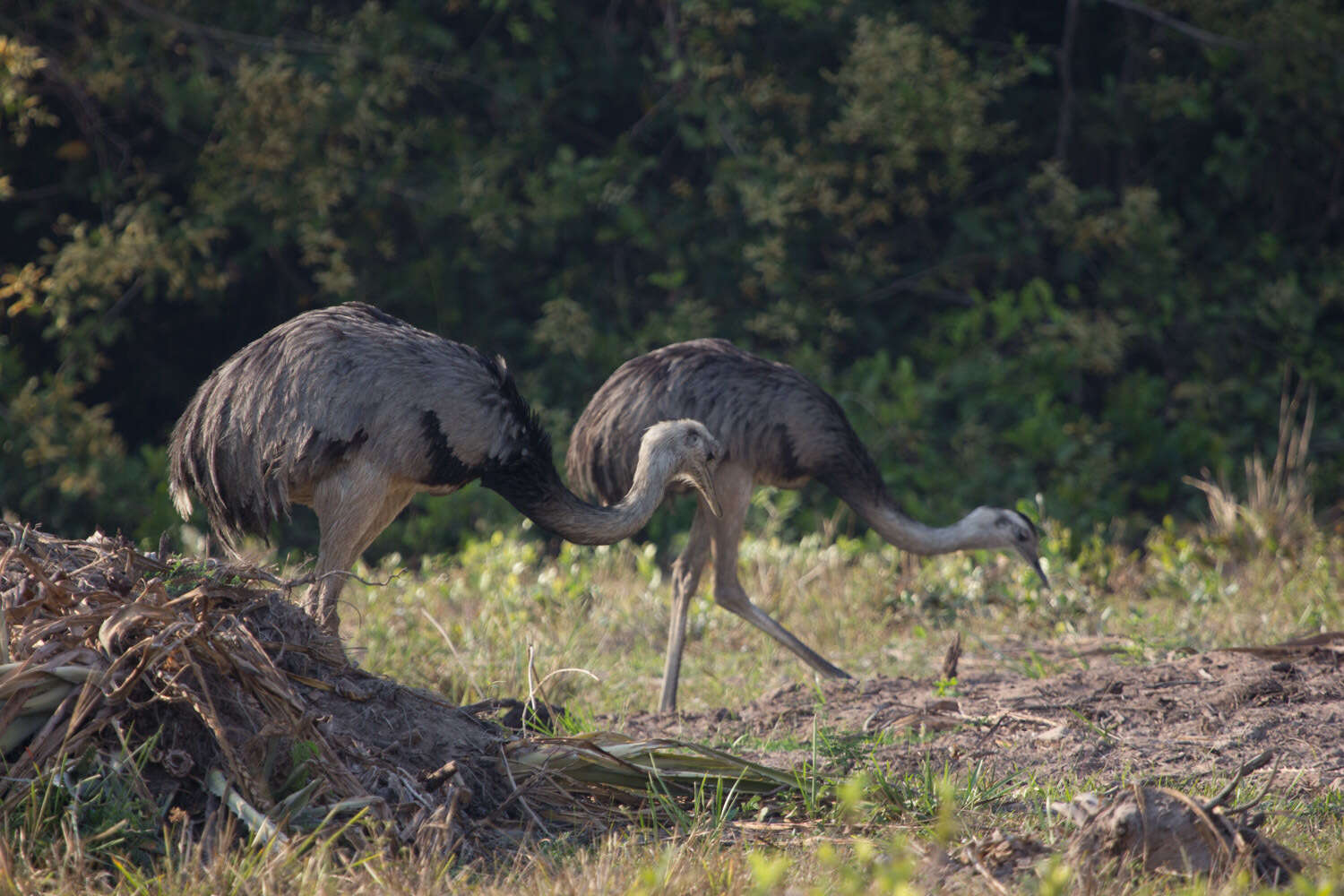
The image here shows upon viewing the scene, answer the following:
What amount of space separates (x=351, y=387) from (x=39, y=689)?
6.22 feet

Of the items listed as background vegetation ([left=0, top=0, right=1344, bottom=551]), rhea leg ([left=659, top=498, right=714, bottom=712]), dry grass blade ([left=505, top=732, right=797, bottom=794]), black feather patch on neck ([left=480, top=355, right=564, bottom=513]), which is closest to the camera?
dry grass blade ([left=505, top=732, right=797, bottom=794])

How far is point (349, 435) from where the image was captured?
4.85 meters

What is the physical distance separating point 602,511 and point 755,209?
15.6ft

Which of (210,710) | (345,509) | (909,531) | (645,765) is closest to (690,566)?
(909,531)

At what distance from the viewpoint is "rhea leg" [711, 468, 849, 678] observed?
5.86m

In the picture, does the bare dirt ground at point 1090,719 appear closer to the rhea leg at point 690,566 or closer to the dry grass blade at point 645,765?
the dry grass blade at point 645,765

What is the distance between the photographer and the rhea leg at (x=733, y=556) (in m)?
5.86

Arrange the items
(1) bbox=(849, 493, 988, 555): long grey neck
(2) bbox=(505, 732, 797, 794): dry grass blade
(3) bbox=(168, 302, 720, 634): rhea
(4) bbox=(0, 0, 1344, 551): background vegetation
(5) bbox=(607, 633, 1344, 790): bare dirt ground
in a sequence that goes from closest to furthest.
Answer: (2) bbox=(505, 732, 797, 794): dry grass blade < (5) bbox=(607, 633, 1344, 790): bare dirt ground < (3) bbox=(168, 302, 720, 634): rhea < (1) bbox=(849, 493, 988, 555): long grey neck < (4) bbox=(0, 0, 1344, 551): background vegetation

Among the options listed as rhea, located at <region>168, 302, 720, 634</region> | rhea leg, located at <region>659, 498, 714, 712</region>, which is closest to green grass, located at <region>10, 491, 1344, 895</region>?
rhea leg, located at <region>659, 498, 714, 712</region>

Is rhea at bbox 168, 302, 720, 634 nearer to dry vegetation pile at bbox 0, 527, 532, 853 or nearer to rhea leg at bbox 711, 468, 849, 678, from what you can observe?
rhea leg at bbox 711, 468, 849, 678

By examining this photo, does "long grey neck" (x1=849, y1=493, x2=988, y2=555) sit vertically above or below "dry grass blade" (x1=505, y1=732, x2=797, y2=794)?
below

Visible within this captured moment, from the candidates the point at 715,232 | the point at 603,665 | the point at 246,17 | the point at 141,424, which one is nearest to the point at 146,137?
the point at 246,17

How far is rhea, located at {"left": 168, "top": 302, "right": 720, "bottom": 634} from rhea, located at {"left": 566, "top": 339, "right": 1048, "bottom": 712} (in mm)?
615

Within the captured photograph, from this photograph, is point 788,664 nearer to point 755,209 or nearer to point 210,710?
point 210,710
